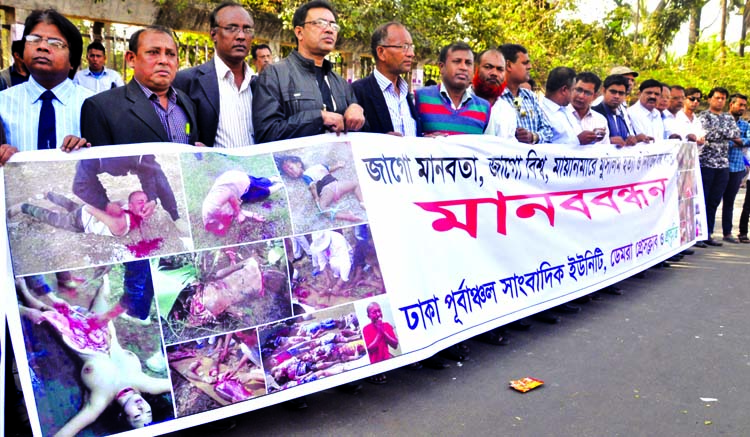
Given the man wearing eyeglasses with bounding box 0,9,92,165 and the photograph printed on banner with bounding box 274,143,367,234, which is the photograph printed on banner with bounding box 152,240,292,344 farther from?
the man wearing eyeglasses with bounding box 0,9,92,165

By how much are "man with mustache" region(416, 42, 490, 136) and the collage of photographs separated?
1.34 m

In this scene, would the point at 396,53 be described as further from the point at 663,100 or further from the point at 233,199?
the point at 663,100

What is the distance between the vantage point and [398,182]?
12.9 feet

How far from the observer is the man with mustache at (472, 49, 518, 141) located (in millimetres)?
5102

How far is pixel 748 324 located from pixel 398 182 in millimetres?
3116

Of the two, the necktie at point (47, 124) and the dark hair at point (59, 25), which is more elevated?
the dark hair at point (59, 25)

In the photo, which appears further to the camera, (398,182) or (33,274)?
(398,182)

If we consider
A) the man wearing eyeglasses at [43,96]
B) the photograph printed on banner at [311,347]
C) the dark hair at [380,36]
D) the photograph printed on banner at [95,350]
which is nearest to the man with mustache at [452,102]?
the dark hair at [380,36]

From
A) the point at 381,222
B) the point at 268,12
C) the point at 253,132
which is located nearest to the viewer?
the point at 381,222

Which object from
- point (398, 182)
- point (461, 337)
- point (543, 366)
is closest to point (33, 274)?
point (398, 182)

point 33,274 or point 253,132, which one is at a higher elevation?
point 253,132

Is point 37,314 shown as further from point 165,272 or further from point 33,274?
point 165,272

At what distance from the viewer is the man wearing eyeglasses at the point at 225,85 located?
393cm

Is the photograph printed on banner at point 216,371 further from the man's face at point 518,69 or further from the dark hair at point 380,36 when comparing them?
the man's face at point 518,69
